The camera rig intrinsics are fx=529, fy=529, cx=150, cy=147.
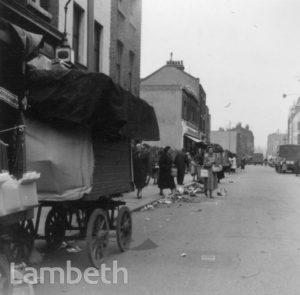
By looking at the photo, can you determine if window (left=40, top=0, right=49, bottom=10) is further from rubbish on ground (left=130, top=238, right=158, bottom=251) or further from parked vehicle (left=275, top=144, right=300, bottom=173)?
parked vehicle (left=275, top=144, right=300, bottom=173)

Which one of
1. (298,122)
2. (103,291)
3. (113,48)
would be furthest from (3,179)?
(298,122)

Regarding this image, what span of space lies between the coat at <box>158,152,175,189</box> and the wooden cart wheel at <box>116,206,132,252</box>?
33.8 ft

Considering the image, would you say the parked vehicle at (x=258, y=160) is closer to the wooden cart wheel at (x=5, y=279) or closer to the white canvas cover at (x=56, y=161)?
the white canvas cover at (x=56, y=161)

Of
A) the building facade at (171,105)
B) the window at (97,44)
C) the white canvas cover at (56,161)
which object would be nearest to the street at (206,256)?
the white canvas cover at (56,161)

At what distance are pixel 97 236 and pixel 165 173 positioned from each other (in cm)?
1191

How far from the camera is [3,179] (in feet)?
16.4

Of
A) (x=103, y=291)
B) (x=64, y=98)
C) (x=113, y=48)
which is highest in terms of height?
(x=113, y=48)

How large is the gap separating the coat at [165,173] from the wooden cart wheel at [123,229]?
33.8ft

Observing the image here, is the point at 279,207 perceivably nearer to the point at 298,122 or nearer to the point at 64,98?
the point at 64,98

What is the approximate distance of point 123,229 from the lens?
8438mm

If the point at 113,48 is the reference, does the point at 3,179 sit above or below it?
below

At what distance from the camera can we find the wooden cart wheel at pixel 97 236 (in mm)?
6902

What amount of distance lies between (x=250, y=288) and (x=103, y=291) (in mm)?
1675

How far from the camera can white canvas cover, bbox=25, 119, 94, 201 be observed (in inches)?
268
